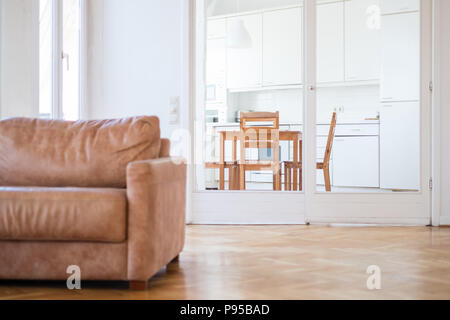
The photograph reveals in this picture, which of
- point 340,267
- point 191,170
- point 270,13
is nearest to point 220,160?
point 191,170

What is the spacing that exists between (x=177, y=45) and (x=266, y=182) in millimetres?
1489

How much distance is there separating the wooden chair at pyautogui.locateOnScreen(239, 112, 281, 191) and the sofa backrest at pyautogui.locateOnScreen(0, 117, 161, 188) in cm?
203

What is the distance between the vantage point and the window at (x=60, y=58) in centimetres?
436

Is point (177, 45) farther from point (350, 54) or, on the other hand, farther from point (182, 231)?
point (182, 231)

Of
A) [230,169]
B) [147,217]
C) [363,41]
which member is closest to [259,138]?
[230,169]

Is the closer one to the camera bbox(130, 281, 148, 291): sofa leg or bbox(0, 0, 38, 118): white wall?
bbox(130, 281, 148, 291): sofa leg

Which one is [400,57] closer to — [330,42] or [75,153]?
[330,42]

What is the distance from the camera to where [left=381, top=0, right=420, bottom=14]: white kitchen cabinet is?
4.64 m

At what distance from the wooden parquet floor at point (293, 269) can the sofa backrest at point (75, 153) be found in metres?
0.54

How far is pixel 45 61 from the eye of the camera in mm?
4379

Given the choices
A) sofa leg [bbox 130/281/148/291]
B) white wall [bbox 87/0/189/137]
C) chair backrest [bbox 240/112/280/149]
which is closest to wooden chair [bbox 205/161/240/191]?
chair backrest [bbox 240/112/280/149]

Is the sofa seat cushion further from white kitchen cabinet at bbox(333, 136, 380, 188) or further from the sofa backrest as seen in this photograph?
white kitchen cabinet at bbox(333, 136, 380, 188)

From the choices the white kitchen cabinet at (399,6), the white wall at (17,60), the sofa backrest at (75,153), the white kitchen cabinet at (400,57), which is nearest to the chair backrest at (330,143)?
the white kitchen cabinet at (400,57)

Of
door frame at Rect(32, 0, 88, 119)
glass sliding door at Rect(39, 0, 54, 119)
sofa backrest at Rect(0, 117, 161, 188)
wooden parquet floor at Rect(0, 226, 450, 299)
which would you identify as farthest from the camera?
glass sliding door at Rect(39, 0, 54, 119)
